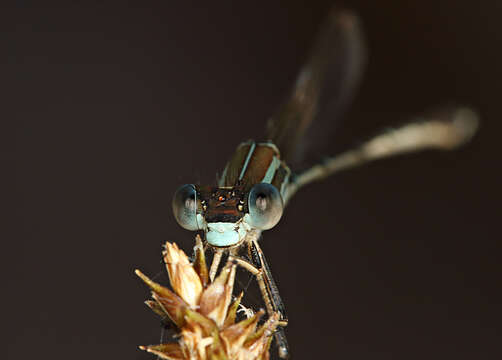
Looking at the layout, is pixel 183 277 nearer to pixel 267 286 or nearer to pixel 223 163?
pixel 267 286

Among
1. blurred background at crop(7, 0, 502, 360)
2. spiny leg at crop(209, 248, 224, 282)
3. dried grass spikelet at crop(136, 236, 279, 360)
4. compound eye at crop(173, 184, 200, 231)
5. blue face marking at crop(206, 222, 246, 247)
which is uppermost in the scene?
blurred background at crop(7, 0, 502, 360)

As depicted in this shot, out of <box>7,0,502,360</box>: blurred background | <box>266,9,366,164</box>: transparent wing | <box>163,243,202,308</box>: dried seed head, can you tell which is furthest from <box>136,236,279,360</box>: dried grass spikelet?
<box>7,0,502,360</box>: blurred background

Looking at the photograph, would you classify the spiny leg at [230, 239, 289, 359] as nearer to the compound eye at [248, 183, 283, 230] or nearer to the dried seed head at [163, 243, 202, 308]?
the compound eye at [248, 183, 283, 230]

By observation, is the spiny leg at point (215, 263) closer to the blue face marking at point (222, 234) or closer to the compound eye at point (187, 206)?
the blue face marking at point (222, 234)

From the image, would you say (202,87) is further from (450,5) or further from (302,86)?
(450,5)

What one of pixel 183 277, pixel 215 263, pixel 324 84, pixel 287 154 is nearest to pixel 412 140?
pixel 324 84

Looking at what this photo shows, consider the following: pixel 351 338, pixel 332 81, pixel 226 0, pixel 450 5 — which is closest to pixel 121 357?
pixel 351 338

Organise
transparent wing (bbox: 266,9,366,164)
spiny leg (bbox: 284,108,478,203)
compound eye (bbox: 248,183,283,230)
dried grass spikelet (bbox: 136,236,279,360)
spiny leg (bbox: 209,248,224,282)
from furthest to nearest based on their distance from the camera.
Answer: spiny leg (bbox: 284,108,478,203) → transparent wing (bbox: 266,9,366,164) → compound eye (bbox: 248,183,283,230) → spiny leg (bbox: 209,248,224,282) → dried grass spikelet (bbox: 136,236,279,360)
